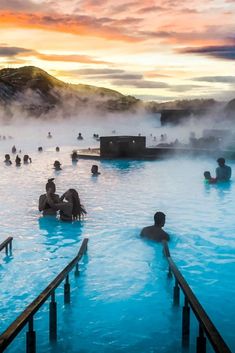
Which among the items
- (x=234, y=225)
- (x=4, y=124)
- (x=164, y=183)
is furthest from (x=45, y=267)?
(x=4, y=124)

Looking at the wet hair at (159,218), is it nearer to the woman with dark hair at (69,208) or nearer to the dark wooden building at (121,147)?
the woman with dark hair at (69,208)

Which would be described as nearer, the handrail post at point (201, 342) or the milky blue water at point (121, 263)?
the handrail post at point (201, 342)

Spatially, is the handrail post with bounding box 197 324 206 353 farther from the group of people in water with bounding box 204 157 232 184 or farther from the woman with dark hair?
the group of people in water with bounding box 204 157 232 184

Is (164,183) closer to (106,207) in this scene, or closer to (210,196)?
(210,196)

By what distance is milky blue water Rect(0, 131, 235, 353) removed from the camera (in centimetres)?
664

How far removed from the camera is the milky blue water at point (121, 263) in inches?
262

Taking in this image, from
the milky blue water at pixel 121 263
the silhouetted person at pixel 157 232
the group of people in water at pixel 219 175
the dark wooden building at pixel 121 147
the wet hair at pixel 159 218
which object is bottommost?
the milky blue water at pixel 121 263

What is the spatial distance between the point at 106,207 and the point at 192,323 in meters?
9.49

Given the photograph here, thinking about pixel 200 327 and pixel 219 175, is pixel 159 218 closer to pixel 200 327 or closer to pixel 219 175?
pixel 200 327

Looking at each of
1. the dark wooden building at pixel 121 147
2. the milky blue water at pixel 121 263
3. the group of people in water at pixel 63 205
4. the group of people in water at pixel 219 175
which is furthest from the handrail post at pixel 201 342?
the dark wooden building at pixel 121 147

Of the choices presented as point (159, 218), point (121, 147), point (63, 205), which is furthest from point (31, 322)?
point (121, 147)

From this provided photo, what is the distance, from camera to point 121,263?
32.5ft

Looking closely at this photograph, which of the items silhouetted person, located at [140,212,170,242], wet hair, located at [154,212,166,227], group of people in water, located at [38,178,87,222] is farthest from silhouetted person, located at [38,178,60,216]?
wet hair, located at [154,212,166,227]

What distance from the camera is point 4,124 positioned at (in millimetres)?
119875
